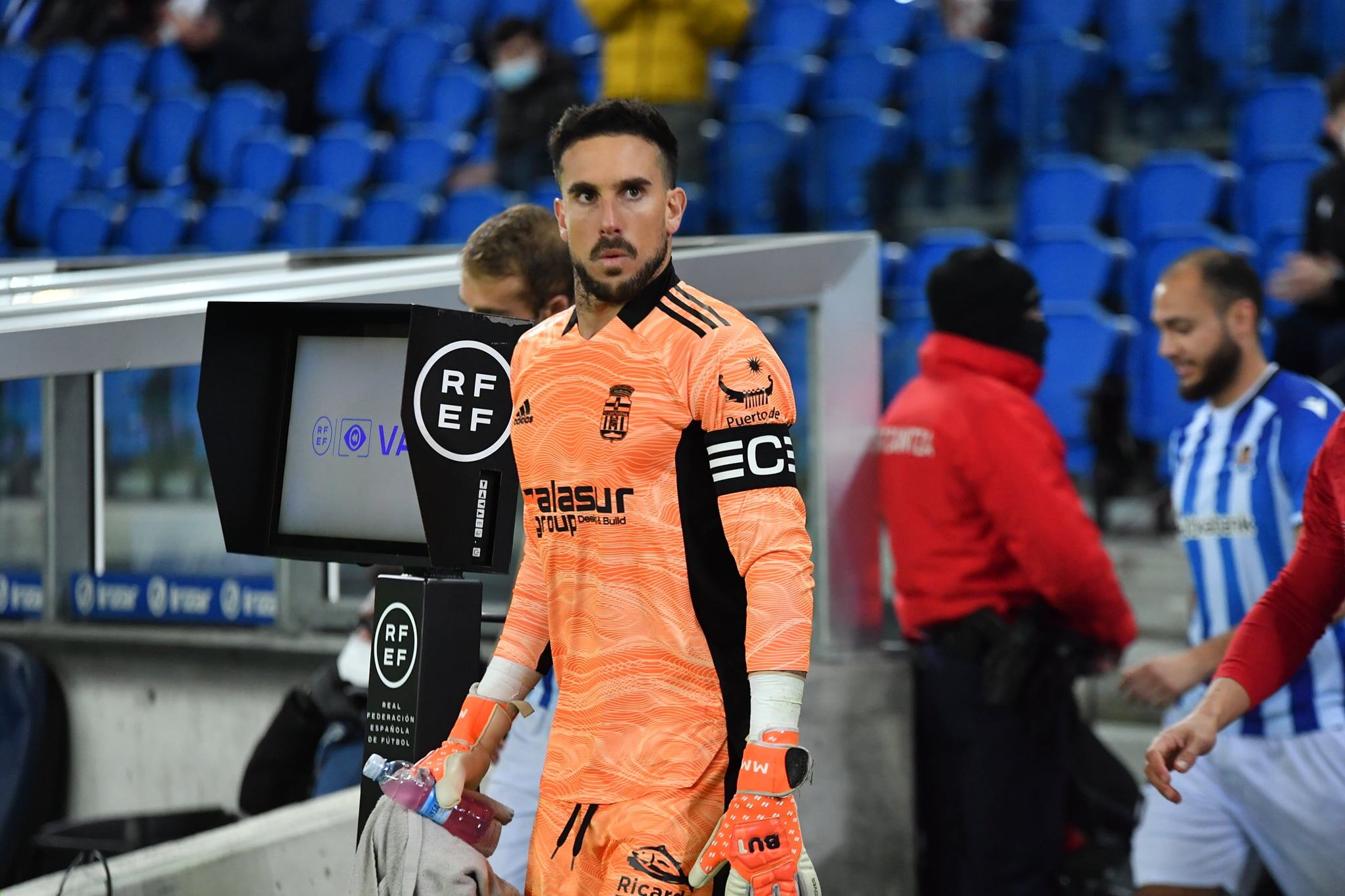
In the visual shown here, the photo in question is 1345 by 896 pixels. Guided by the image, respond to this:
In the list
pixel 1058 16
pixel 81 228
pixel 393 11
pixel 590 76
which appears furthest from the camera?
pixel 393 11

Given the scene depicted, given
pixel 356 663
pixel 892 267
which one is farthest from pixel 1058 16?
pixel 356 663

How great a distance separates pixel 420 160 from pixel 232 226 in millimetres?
1330

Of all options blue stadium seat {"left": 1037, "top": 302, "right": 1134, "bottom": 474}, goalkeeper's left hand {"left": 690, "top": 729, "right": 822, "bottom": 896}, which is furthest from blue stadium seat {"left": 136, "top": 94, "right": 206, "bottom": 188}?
goalkeeper's left hand {"left": 690, "top": 729, "right": 822, "bottom": 896}

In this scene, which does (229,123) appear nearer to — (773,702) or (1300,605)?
(1300,605)

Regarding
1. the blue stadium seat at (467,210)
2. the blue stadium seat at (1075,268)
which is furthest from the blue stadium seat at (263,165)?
the blue stadium seat at (1075,268)

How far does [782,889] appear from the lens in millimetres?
1990

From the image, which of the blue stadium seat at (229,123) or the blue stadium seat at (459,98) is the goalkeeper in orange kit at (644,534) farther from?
the blue stadium seat at (229,123)

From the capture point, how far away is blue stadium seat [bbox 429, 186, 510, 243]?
9.10 metres

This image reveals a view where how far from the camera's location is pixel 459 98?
36.3 ft

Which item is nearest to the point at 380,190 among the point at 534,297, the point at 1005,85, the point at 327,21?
the point at 327,21

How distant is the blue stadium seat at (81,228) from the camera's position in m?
11.3

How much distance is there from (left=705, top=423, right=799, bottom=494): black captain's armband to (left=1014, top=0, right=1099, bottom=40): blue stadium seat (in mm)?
7040

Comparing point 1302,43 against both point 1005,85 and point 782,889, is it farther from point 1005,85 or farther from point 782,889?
point 782,889

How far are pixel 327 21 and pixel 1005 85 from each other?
6349 millimetres
